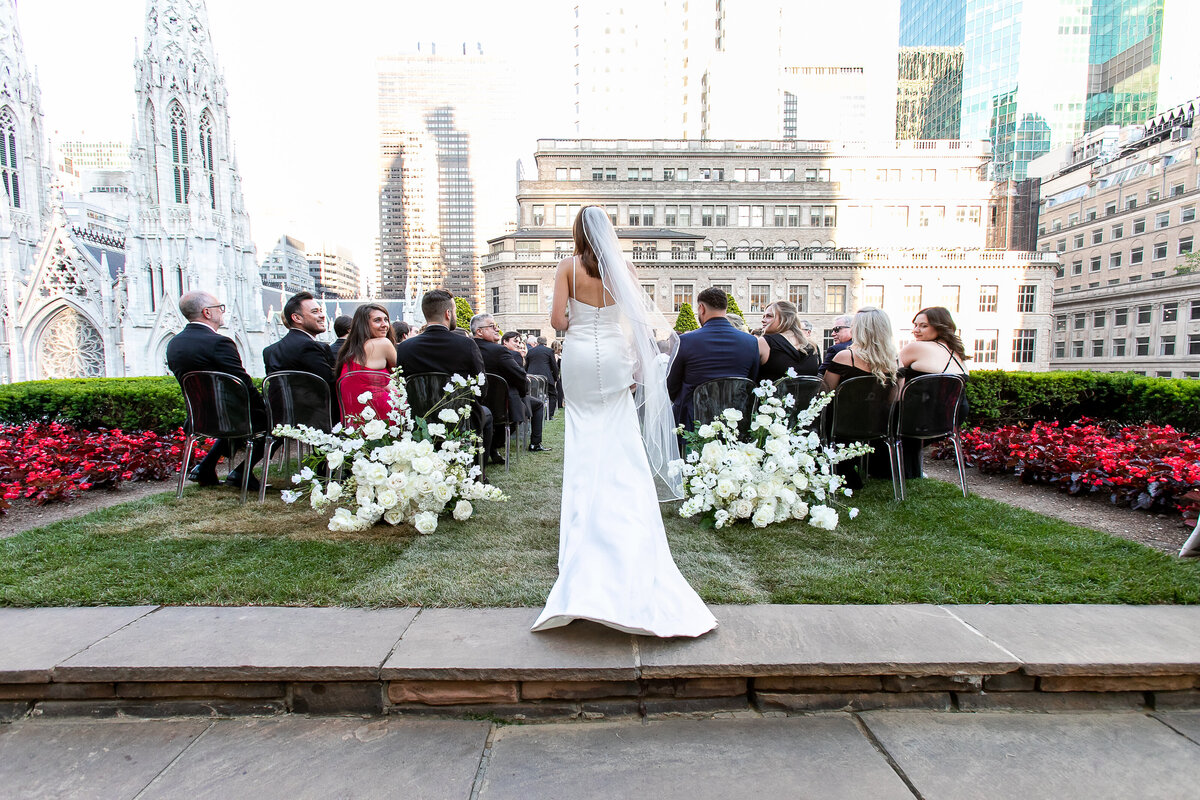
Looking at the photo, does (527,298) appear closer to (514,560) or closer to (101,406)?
(101,406)

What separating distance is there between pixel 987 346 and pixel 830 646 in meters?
51.8

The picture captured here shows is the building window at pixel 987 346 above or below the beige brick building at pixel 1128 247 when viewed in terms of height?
below

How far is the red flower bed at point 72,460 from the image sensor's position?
528 cm

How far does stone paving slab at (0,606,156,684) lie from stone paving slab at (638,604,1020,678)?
101 inches

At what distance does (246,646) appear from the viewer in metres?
2.58

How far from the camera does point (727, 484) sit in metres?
4.55

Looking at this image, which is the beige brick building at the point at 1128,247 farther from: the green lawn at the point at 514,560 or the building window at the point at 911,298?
the green lawn at the point at 514,560

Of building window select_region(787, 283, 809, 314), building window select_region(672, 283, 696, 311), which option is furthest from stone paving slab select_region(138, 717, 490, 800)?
building window select_region(787, 283, 809, 314)

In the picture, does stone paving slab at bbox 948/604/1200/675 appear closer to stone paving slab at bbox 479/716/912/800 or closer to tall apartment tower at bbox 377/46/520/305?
stone paving slab at bbox 479/716/912/800

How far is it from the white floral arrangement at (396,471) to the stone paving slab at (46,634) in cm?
139

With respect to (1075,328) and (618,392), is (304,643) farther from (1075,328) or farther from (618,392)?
(1075,328)

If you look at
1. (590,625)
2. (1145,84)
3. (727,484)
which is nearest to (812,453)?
(727,484)

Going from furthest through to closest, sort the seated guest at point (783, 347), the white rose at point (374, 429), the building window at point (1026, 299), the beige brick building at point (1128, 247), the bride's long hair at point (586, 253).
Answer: the beige brick building at point (1128, 247), the building window at point (1026, 299), the seated guest at point (783, 347), the white rose at point (374, 429), the bride's long hair at point (586, 253)

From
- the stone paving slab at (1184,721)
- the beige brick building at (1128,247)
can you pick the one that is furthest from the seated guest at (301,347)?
the beige brick building at (1128,247)
